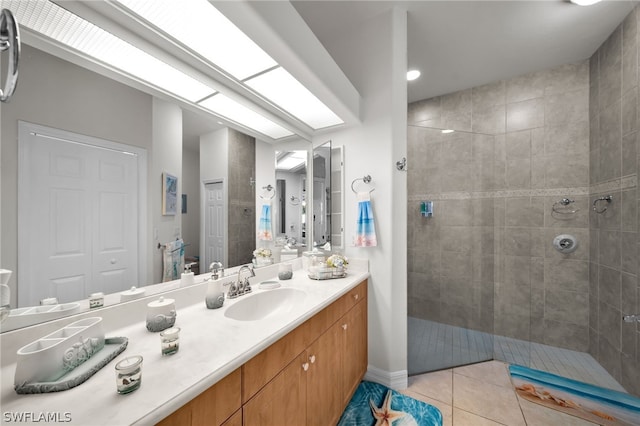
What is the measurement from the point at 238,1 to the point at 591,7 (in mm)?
2674

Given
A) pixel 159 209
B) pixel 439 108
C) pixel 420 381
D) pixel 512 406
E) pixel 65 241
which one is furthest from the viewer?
pixel 439 108

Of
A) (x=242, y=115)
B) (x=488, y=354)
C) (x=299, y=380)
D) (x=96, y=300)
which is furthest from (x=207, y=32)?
(x=488, y=354)

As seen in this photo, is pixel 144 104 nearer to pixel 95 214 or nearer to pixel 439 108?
pixel 95 214

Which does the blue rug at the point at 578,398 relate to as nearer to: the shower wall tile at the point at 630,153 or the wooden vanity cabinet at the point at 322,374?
the wooden vanity cabinet at the point at 322,374

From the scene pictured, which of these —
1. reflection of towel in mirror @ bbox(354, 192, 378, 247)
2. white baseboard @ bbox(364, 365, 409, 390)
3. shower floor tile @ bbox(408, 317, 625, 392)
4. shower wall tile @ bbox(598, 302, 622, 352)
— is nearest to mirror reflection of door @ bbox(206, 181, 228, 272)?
reflection of towel in mirror @ bbox(354, 192, 378, 247)

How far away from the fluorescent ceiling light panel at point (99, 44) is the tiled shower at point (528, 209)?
2.23m

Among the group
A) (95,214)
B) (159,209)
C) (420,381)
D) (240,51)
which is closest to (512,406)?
(420,381)

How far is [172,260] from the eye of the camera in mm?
1187

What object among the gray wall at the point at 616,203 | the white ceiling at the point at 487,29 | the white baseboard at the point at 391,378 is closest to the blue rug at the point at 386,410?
the white baseboard at the point at 391,378

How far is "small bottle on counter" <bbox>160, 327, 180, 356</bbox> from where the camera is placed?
0.75 m

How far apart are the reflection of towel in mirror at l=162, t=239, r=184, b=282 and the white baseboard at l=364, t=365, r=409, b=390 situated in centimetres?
170

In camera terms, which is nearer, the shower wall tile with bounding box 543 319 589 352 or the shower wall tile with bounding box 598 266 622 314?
the shower wall tile with bounding box 598 266 622 314

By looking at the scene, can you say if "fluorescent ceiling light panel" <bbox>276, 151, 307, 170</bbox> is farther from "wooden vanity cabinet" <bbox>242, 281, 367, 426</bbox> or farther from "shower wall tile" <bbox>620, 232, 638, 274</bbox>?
"shower wall tile" <bbox>620, 232, 638, 274</bbox>

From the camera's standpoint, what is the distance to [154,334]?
908mm
